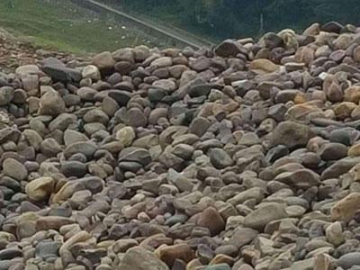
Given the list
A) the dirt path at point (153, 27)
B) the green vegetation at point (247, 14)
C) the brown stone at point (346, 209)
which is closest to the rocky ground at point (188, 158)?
the brown stone at point (346, 209)

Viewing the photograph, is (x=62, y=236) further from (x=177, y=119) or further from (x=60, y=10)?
(x=60, y=10)

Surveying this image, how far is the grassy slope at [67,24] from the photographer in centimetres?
1581

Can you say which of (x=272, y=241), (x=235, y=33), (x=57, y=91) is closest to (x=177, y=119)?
(x=57, y=91)

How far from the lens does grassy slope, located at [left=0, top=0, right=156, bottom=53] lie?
1581 centimetres

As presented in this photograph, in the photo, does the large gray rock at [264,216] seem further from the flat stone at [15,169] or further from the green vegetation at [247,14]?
the green vegetation at [247,14]

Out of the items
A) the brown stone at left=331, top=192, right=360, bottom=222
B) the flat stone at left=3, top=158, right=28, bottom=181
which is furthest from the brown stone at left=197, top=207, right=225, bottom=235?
the flat stone at left=3, top=158, right=28, bottom=181

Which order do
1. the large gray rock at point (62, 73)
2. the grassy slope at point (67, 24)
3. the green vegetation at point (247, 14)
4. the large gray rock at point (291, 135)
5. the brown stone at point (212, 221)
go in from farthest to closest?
the grassy slope at point (67, 24), the green vegetation at point (247, 14), the large gray rock at point (62, 73), the large gray rock at point (291, 135), the brown stone at point (212, 221)

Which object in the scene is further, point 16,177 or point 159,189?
point 16,177

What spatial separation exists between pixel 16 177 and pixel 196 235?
116 cm

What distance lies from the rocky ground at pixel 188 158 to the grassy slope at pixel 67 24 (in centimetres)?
943

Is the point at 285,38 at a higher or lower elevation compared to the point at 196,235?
higher

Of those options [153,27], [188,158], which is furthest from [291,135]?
[153,27]

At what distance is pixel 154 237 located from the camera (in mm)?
3287

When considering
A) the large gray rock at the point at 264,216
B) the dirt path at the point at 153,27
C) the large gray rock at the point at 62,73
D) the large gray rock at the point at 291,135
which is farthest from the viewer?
the dirt path at the point at 153,27
